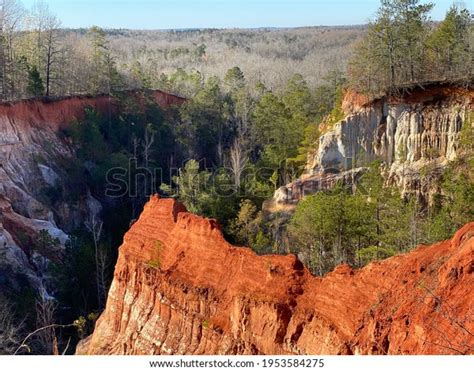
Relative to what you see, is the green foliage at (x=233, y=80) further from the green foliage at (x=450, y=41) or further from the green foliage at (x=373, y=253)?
the green foliage at (x=373, y=253)

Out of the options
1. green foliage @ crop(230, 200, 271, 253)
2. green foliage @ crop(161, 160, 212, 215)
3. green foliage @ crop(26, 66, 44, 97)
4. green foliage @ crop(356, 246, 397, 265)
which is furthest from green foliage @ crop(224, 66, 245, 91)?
green foliage @ crop(356, 246, 397, 265)

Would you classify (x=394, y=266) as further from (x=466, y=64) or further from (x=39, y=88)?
(x=39, y=88)

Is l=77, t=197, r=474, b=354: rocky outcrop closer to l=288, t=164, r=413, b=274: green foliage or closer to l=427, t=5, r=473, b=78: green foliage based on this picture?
l=288, t=164, r=413, b=274: green foliage

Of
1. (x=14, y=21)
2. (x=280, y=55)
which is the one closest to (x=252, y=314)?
(x=14, y=21)

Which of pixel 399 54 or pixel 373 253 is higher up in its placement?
pixel 399 54

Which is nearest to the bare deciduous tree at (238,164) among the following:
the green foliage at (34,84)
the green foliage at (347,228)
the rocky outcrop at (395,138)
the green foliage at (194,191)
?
the green foliage at (194,191)

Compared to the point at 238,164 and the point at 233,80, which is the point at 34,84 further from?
the point at 233,80

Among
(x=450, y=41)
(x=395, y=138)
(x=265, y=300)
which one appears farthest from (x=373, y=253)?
(x=450, y=41)

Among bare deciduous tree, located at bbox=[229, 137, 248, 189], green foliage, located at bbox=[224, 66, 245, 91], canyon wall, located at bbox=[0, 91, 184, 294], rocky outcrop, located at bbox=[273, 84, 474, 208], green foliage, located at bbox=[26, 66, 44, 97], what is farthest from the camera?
green foliage, located at bbox=[224, 66, 245, 91]
